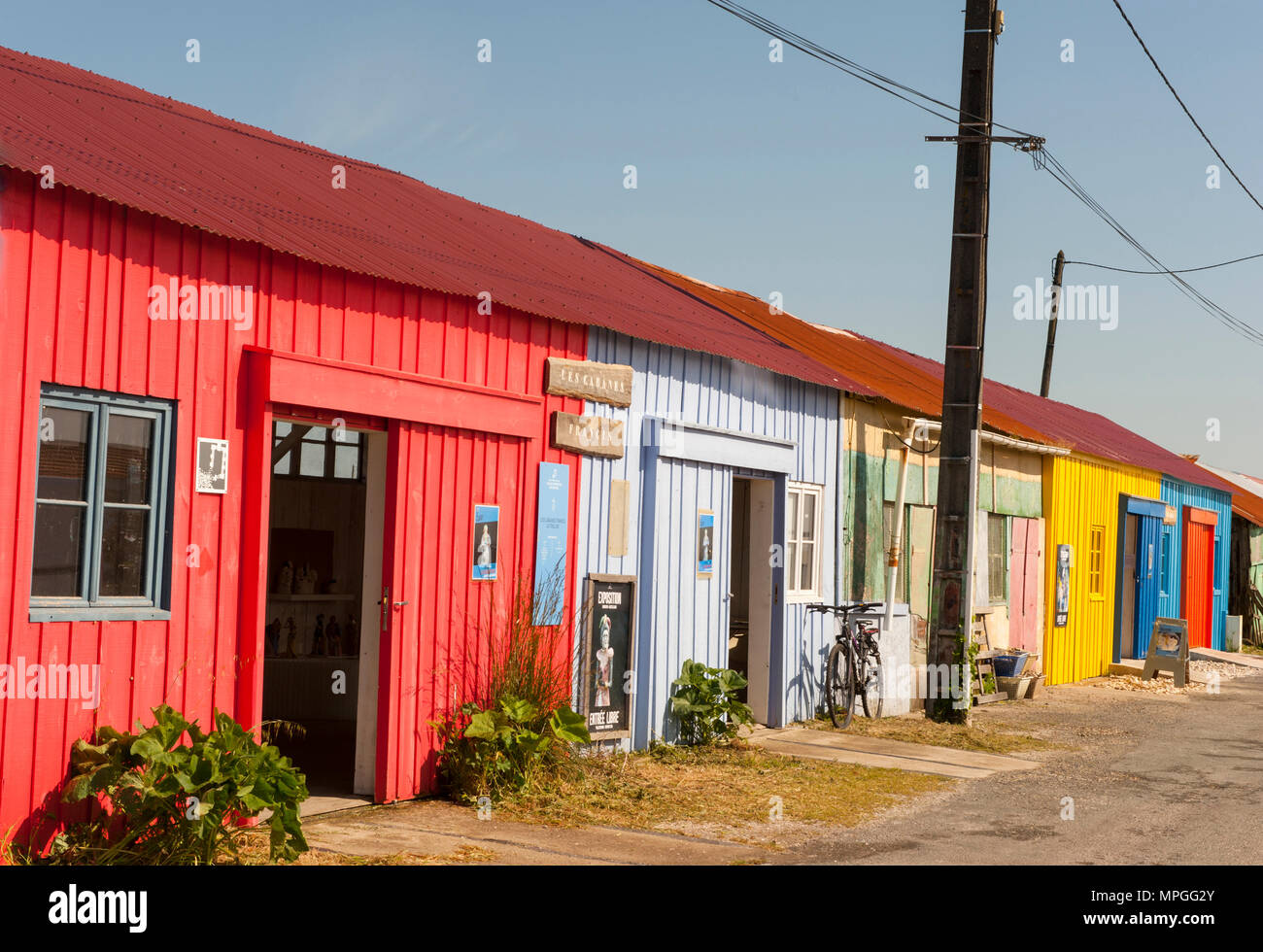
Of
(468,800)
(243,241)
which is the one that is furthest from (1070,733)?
(243,241)

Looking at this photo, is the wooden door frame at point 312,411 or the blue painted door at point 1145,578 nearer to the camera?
the wooden door frame at point 312,411

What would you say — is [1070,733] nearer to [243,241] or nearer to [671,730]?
[671,730]

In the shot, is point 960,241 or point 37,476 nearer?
point 37,476

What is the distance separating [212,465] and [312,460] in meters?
6.22

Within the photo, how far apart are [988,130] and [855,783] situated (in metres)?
6.97

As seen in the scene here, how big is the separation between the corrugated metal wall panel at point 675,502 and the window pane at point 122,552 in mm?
3866

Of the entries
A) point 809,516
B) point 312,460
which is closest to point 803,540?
point 809,516

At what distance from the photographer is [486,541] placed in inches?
351

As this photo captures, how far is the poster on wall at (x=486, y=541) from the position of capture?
8.84 meters

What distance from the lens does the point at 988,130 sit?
13234mm

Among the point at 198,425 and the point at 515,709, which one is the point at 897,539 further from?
the point at 198,425

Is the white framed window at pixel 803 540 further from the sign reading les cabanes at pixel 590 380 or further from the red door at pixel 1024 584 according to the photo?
the red door at pixel 1024 584

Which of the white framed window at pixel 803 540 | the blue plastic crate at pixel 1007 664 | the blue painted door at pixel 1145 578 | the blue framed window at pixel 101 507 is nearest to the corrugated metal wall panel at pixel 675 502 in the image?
the white framed window at pixel 803 540

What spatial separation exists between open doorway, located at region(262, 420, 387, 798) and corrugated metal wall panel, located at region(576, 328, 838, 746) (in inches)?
99.5
